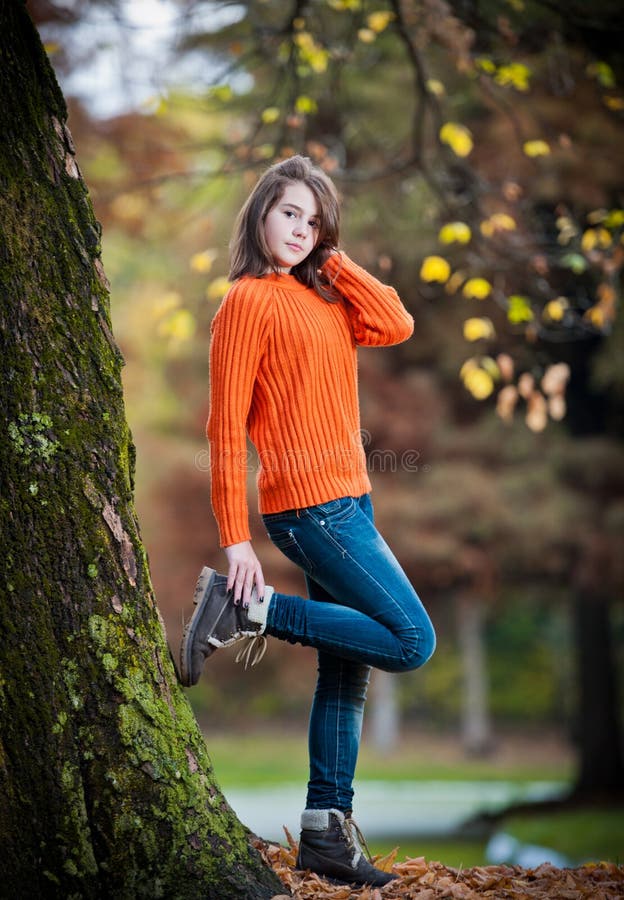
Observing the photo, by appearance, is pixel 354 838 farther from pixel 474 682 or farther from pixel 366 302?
pixel 474 682

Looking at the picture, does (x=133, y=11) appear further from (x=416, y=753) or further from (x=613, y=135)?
(x=416, y=753)

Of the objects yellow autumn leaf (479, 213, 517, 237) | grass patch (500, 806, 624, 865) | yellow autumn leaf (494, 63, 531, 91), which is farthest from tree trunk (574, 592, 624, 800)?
yellow autumn leaf (494, 63, 531, 91)

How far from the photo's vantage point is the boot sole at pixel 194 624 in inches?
106

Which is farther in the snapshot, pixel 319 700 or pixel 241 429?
pixel 319 700

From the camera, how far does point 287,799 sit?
13.3 m

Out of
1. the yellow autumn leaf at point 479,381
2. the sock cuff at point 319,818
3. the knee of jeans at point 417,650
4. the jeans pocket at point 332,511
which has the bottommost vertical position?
the sock cuff at point 319,818

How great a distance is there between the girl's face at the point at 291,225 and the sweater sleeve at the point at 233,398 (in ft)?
0.63

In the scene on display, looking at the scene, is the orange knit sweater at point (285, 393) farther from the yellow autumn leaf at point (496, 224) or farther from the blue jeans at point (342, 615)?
the yellow autumn leaf at point (496, 224)

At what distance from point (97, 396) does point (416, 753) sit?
17.6 metres

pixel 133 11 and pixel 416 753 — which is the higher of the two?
pixel 133 11

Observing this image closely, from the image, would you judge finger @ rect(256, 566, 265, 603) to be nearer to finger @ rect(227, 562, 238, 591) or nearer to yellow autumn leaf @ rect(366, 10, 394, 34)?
finger @ rect(227, 562, 238, 591)

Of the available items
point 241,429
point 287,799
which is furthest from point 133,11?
point 287,799

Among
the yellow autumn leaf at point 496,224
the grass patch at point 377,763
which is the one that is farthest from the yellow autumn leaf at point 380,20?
the grass patch at point 377,763

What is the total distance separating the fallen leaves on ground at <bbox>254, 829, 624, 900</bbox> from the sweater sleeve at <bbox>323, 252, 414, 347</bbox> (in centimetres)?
159
